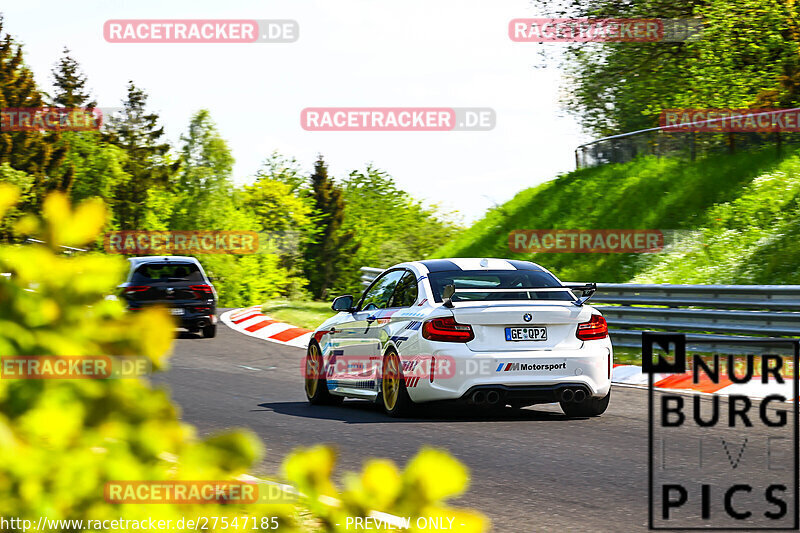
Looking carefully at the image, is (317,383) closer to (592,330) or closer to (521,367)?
(521,367)

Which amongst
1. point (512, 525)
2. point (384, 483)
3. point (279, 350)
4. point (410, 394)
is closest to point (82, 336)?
point (384, 483)

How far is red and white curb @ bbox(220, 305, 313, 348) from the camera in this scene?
20297mm

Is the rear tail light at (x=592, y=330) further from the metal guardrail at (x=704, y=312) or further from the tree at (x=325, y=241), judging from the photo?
the tree at (x=325, y=241)

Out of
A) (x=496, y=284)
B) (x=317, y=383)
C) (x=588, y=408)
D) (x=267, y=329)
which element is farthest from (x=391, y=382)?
(x=267, y=329)

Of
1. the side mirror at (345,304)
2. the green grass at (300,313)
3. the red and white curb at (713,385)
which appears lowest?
the green grass at (300,313)

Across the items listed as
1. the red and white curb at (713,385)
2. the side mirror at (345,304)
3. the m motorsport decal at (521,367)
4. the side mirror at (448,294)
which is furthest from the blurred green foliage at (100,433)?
the red and white curb at (713,385)

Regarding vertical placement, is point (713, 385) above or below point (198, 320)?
above

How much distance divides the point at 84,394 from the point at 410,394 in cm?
832

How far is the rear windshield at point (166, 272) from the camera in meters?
21.4

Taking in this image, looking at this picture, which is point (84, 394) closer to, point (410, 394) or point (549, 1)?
point (410, 394)

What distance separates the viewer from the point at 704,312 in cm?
1427

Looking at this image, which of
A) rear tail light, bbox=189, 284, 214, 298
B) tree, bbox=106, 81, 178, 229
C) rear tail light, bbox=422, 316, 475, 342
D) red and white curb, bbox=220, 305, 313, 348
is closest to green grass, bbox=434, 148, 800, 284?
red and white curb, bbox=220, 305, 313, 348

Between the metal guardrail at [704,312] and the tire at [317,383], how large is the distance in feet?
13.7

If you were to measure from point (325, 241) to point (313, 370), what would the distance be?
9741 centimetres
